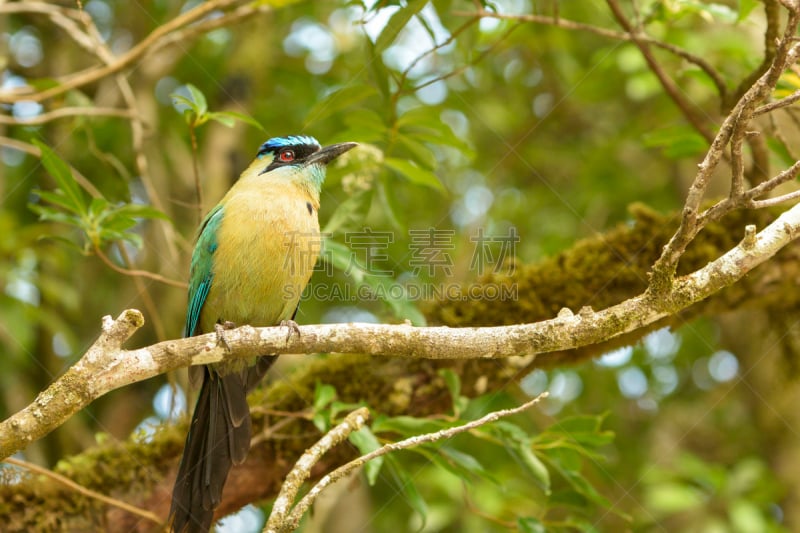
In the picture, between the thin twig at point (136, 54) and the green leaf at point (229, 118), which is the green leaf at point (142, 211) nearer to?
the green leaf at point (229, 118)

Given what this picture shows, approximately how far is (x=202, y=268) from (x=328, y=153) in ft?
2.76

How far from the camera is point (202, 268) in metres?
3.66

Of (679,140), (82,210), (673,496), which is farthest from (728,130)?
(673,496)

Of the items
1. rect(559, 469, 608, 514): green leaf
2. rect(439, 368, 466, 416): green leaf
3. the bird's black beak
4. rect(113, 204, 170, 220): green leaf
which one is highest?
the bird's black beak

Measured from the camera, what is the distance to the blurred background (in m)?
4.21

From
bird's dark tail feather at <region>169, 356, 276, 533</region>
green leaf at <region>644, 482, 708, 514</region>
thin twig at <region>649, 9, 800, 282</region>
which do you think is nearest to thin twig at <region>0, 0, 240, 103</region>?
bird's dark tail feather at <region>169, 356, 276, 533</region>

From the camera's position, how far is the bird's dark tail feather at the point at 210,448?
3.21 metres

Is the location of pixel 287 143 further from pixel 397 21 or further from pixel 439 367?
pixel 439 367

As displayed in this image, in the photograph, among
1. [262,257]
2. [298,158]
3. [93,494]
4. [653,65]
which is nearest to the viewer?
[93,494]

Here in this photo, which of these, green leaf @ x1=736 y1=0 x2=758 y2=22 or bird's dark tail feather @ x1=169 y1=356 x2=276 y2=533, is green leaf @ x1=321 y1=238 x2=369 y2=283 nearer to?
bird's dark tail feather @ x1=169 y1=356 x2=276 y2=533

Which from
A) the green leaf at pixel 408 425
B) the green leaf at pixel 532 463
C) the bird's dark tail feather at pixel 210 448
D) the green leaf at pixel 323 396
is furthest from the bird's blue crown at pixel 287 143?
the green leaf at pixel 532 463

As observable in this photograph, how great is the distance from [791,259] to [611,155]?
1.96 metres

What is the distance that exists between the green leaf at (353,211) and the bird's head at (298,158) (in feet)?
0.75

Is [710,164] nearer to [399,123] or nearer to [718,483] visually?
[399,123]
